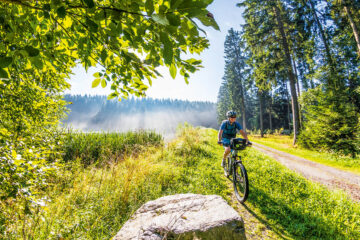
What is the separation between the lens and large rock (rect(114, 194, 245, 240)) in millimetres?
2316

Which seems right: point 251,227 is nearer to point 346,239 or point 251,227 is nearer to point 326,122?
point 346,239

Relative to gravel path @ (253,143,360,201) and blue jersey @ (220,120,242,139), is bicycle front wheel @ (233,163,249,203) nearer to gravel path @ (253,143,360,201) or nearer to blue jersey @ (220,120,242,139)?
blue jersey @ (220,120,242,139)

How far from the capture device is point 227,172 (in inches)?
218

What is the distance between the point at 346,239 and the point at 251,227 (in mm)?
1691

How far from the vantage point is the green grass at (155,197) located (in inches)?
105

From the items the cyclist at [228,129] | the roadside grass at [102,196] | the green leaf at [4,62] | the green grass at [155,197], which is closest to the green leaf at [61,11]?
the green leaf at [4,62]

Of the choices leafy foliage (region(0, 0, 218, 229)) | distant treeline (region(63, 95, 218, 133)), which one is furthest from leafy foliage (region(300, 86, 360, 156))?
distant treeline (region(63, 95, 218, 133))

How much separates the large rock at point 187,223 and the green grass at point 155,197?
0.73m

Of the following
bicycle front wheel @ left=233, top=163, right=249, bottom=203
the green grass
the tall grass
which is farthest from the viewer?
the tall grass

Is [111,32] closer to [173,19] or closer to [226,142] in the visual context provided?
[173,19]

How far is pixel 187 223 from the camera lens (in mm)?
2486

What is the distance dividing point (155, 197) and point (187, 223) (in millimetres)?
1917

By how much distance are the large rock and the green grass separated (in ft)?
2.38

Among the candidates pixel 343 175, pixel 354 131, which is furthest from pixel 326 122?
pixel 343 175
